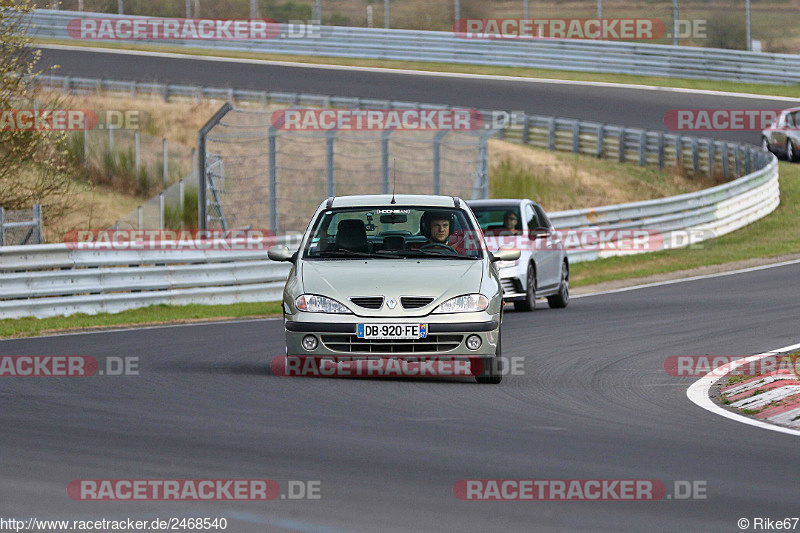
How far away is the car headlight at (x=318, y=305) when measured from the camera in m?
11.2

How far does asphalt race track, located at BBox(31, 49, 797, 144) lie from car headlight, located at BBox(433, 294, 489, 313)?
101 ft

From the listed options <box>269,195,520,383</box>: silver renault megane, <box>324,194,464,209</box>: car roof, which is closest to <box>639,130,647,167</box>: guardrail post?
<box>324,194,464,209</box>: car roof

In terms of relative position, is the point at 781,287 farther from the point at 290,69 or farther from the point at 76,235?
the point at 290,69

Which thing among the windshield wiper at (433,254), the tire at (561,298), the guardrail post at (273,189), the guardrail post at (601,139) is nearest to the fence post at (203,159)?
the guardrail post at (273,189)

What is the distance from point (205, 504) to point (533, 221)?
13.8m

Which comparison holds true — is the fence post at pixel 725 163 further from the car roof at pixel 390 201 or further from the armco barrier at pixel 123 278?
the car roof at pixel 390 201

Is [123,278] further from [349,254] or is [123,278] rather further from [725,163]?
[725,163]

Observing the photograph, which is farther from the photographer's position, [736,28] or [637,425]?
[736,28]

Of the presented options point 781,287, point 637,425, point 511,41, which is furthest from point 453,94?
point 637,425

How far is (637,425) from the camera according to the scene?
30.7ft

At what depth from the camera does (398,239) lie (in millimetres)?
12125

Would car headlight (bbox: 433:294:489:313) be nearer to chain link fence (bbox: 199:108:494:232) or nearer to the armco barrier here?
the armco barrier

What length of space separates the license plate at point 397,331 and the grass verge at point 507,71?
37685mm

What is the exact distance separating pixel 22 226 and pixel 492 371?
415 inches
